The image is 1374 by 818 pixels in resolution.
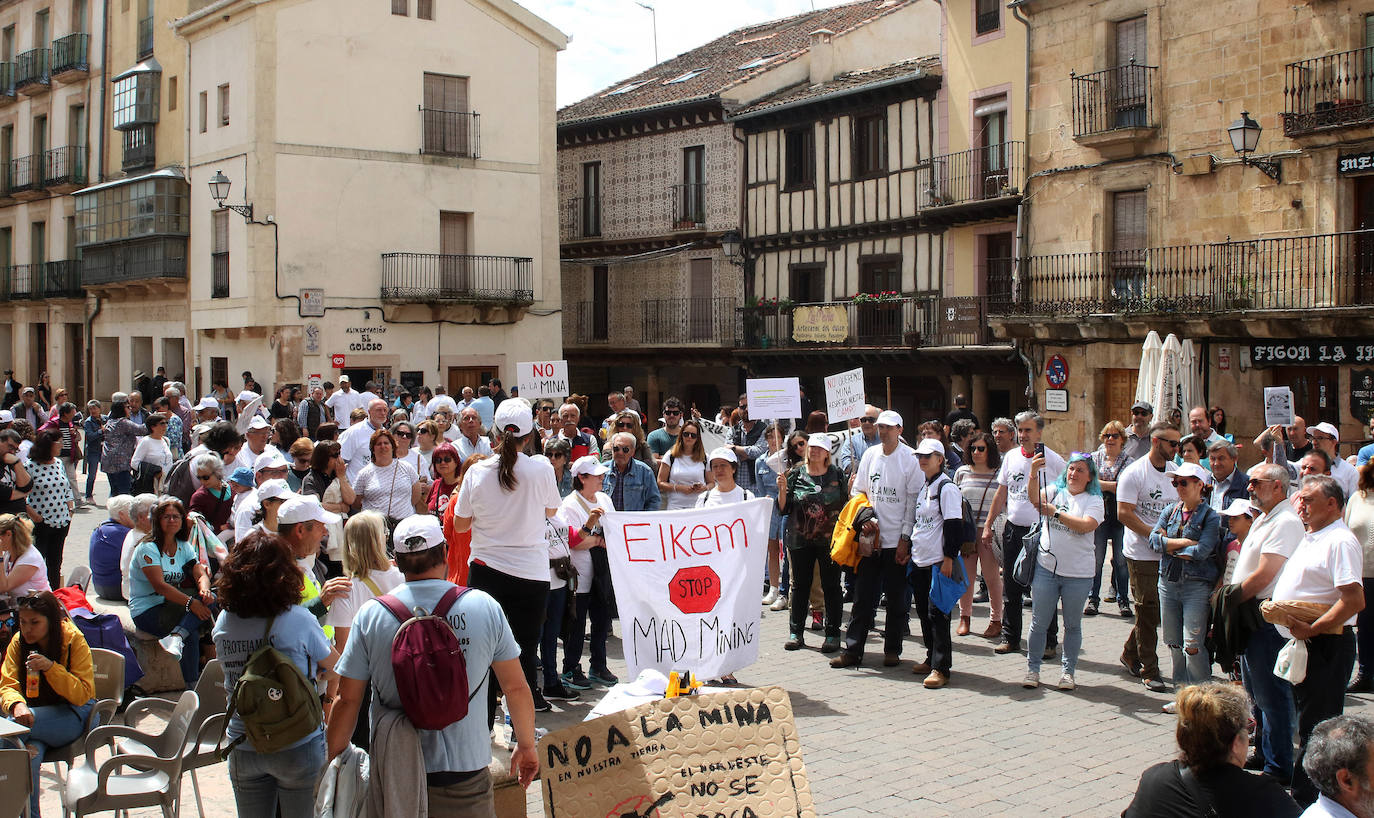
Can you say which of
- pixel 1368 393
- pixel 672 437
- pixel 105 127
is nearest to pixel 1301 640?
pixel 672 437

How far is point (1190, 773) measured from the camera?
4574 mm

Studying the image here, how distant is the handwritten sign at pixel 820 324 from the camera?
3022cm

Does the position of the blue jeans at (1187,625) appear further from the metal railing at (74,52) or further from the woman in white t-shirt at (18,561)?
the metal railing at (74,52)

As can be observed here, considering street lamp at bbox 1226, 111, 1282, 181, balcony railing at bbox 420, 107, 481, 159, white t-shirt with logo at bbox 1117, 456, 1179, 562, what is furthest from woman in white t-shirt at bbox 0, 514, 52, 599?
balcony railing at bbox 420, 107, 481, 159

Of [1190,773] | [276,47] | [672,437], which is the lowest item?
[1190,773]

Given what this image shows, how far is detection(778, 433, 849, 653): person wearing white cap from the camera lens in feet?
33.5

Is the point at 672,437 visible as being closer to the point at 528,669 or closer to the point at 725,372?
the point at 528,669

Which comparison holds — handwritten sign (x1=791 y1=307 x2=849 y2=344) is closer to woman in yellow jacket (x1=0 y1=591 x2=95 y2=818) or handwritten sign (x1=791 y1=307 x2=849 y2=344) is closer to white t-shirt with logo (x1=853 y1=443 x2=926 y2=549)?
white t-shirt with logo (x1=853 y1=443 x2=926 y2=549)

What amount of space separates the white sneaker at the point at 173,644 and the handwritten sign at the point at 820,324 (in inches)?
898

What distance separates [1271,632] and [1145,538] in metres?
2.29

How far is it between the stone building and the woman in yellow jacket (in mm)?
18457

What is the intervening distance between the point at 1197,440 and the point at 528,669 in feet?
20.5

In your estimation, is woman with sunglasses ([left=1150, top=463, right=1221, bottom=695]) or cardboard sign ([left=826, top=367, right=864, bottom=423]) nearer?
woman with sunglasses ([left=1150, top=463, right=1221, bottom=695])

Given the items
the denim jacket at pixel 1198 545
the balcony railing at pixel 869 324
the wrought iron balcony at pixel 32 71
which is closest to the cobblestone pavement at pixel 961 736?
the denim jacket at pixel 1198 545
